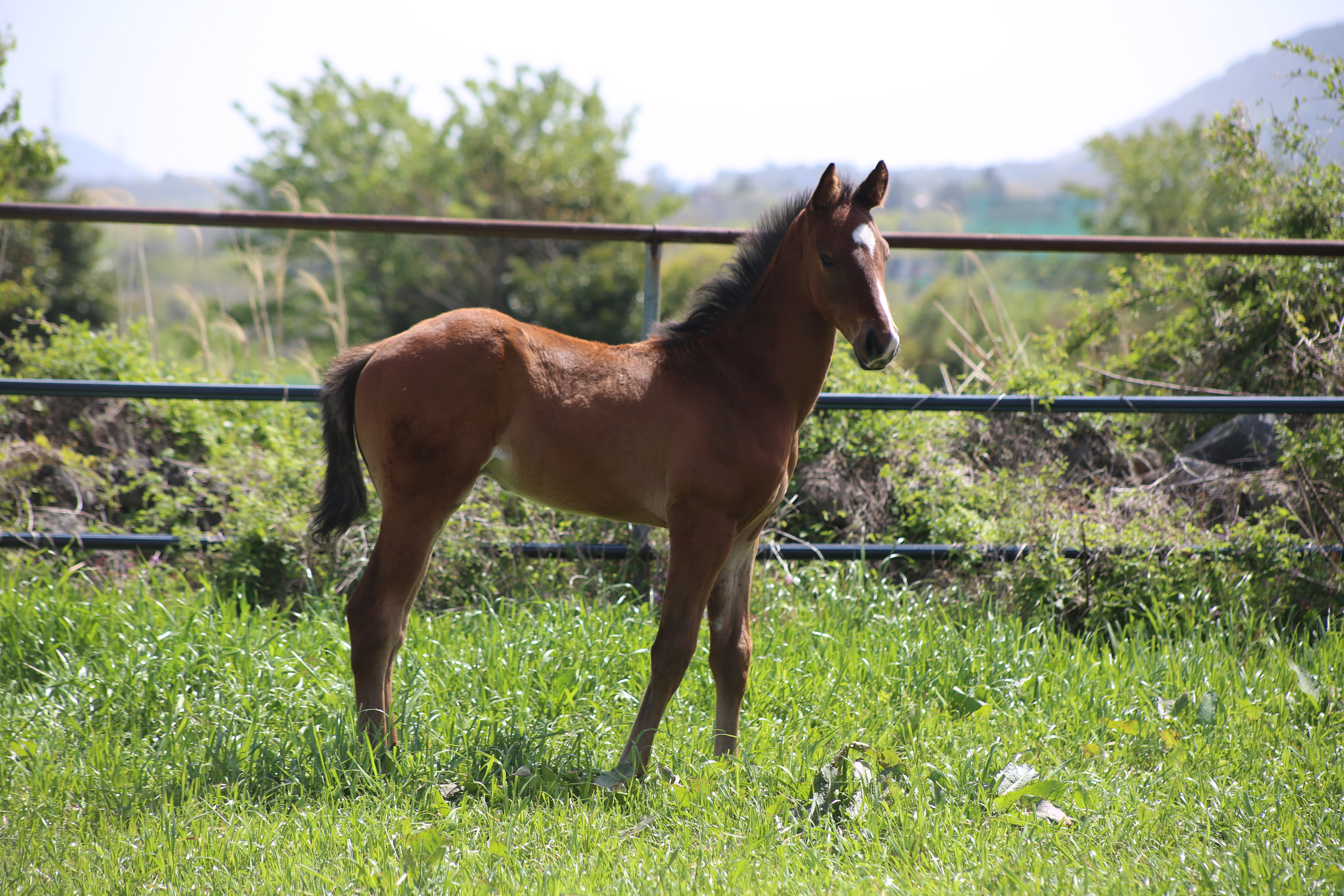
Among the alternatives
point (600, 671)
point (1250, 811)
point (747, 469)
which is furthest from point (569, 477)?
point (1250, 811)

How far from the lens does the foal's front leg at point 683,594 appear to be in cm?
229

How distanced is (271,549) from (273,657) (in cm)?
91

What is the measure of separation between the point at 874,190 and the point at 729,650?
4.41 feet

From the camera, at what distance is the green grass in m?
1.96

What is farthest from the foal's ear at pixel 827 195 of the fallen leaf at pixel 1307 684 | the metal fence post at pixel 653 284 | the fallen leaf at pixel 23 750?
the fallen leaf at pixel 23 750

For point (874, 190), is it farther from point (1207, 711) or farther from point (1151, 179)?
point (1151, 179)

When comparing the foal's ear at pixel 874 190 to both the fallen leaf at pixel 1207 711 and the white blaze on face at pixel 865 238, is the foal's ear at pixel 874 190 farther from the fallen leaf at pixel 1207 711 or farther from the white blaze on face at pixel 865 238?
the fallen leaf at pixel 1207 711

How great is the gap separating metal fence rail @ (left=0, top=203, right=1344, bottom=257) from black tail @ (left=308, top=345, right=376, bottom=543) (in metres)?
1.12

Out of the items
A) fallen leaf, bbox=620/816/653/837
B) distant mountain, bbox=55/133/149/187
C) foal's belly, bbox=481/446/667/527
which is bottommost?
fallen leaf, bbox=620/816/653/837

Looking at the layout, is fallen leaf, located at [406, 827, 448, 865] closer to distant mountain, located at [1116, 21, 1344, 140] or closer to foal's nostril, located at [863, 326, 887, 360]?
foal's nostril, located at [863, 326, 887, 360]

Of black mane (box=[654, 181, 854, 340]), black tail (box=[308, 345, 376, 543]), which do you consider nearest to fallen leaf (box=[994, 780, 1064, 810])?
black mane (box=[654, 181, 854, 340])

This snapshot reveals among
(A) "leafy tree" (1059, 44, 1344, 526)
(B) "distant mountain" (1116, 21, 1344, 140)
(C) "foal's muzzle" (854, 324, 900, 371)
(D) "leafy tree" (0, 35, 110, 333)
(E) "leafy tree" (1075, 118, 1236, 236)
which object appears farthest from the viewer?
(E) "leafy tree" (1075, 118, 1236, 236)

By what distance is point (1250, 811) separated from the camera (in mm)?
2170

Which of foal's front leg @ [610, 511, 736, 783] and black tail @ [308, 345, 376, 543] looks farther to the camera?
black tail @ [308, 345, 376, 543]
